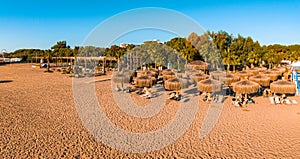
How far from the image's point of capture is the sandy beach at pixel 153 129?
235 inches

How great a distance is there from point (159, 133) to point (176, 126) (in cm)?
96

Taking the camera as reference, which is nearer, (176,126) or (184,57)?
(176,126)

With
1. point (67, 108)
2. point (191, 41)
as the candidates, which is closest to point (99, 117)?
point (67, 108)

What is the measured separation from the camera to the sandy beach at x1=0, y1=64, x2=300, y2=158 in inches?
235

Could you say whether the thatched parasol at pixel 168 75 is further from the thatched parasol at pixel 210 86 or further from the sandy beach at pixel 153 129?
the sandy beach at pixel 153 129

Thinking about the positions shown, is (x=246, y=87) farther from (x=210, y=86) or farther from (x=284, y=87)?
(x=284, y=87)

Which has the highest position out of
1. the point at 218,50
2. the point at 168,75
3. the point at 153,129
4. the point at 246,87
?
the point at 218,50

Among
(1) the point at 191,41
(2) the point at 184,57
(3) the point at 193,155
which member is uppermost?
(1) the point at 191,41

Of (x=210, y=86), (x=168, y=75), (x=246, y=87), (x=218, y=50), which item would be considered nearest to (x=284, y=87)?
(x=246, y=87)

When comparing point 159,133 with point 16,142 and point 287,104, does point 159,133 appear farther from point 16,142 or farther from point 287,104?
point 287,104

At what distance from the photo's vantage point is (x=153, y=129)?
791cm

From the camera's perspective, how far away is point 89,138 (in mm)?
6934

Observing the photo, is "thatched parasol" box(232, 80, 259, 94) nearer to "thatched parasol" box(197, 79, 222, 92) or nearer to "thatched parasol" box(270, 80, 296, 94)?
"thatched parasol" box(197, 79, 222, 92)

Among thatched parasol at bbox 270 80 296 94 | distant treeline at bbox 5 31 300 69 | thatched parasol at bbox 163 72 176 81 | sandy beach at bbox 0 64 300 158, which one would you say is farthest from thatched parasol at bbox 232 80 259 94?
distant treeline at bbox 5 31 300 69
